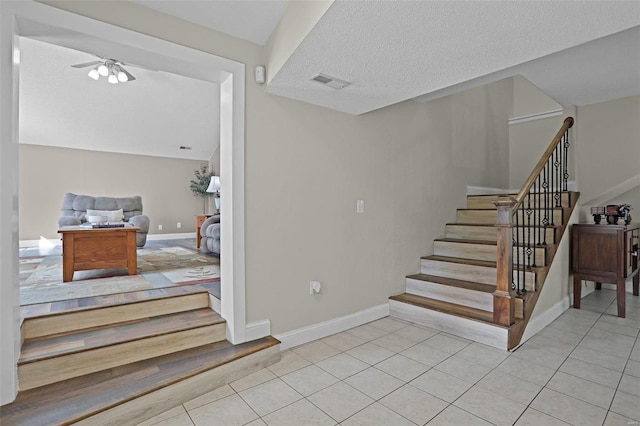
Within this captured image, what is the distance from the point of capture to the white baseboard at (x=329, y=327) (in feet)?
8.66

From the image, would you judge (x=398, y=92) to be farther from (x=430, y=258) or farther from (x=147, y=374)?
(x=147, y=374)

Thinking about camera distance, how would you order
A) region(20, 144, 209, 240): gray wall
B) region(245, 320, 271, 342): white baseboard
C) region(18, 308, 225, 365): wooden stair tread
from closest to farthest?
1. region(18, 308, 225, 365): wooden stair tread
2. region(245, 320, 271, 342): white baseboard
3. region(20, 144, 209, 240): gray wall

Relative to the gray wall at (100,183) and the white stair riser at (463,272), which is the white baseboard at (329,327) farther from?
the gray wall at (100,183)

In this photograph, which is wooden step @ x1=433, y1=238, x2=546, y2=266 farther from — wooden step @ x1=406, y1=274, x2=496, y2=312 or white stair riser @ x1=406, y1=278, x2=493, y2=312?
white stair riser @ x1=406, y1=278, x2=493, y2=312

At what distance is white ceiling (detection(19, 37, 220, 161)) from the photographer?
198 inches

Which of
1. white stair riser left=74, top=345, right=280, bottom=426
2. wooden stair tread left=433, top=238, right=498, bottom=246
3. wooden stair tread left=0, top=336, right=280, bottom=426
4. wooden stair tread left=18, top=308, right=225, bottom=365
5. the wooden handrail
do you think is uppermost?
the wooden handrail

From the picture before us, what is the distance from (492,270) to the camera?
10.4ft

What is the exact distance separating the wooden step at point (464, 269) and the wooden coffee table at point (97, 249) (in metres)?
3.27

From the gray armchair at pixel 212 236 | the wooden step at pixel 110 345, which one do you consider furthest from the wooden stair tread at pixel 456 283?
the gray armchair at pixel 212 236

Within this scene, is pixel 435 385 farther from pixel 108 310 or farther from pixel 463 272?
pixel 108 310

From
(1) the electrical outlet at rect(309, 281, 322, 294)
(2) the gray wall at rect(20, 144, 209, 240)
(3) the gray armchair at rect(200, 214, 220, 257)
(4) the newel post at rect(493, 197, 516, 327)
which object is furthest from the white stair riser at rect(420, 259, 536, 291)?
(2) the gray wall at rect(20, 144, 209, 240)

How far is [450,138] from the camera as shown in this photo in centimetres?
429

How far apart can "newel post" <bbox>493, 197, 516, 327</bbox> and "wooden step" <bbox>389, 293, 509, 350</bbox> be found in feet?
0.35

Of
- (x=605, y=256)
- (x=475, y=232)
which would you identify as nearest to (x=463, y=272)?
(x=475, y=232)
